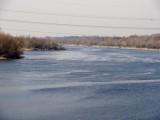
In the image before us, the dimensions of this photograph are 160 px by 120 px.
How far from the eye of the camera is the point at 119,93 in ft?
46.9

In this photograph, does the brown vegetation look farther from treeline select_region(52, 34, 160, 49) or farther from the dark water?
treeline select_region(52, 34, 160, 49)

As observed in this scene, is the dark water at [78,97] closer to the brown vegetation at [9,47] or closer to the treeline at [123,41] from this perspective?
the brown vegetation at [9,47]

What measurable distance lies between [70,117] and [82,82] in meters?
7.13

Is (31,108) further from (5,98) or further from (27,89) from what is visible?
(27,89)

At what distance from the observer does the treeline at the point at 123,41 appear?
58025 mm

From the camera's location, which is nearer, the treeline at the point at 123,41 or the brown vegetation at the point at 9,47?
the brown vegetation at the point at 9,47

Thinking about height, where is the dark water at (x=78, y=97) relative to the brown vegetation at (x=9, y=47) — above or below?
below

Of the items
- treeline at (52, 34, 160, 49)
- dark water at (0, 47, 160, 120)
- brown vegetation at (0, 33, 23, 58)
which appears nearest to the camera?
dark water at (0, 47, 160, 120)

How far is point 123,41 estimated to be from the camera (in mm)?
66750

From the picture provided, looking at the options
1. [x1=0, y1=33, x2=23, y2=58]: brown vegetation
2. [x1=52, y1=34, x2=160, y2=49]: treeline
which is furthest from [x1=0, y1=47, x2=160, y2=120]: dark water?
[x1=52, y1=34, x2=160, y2=49]: treeline

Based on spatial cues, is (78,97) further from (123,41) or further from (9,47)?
(123,41)

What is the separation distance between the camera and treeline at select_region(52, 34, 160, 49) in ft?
190

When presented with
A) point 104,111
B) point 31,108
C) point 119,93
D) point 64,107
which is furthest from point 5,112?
point 119,93

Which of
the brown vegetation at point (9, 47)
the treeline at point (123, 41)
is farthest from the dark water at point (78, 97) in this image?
the treeline at point (123, 41)
